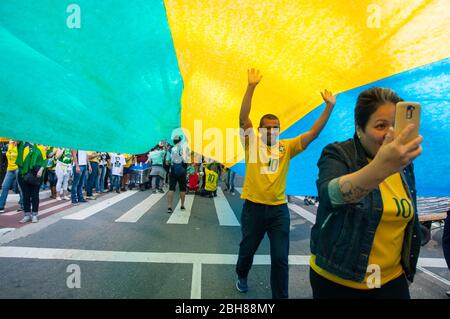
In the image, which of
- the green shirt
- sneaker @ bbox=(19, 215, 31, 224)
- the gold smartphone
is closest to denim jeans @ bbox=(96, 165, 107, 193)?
sneaker @ bbox=(19, 215, 31, 224)

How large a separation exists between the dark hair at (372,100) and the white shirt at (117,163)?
11.9m

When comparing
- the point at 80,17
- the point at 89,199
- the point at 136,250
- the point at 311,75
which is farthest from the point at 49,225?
the point at 311,75

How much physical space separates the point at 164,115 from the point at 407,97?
2.18 meters

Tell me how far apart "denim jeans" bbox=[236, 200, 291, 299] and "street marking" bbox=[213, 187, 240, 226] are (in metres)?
4.18

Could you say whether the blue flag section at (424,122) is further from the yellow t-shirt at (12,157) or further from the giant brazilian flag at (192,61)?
the yellow t-shirt at (12,157)

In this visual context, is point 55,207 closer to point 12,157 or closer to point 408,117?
point 12,157

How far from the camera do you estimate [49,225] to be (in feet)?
21.1

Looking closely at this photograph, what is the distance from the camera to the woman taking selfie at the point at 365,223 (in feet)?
4.68

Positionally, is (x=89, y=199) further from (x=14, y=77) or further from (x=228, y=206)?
(x=14, y=77)

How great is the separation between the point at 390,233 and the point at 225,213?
299 inches

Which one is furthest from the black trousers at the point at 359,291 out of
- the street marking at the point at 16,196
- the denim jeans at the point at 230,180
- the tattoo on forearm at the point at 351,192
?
the denim jeans at the point at 230,180

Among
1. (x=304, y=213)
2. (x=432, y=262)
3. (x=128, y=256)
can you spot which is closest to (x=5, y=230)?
(x=128, y=256)

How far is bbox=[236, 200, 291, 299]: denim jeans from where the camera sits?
3.01m

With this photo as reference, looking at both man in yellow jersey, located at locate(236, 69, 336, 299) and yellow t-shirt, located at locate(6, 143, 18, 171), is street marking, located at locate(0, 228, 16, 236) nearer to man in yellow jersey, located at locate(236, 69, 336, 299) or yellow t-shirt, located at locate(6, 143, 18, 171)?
yellow t-shirt, located at locate(6, 143, 18, 171)
